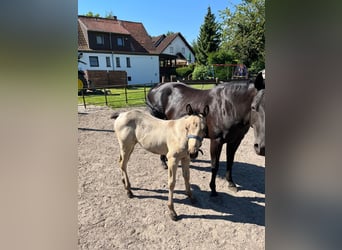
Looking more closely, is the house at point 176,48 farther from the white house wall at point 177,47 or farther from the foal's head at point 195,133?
the foal's head at point 195,133

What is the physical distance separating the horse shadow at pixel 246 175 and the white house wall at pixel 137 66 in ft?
71.2

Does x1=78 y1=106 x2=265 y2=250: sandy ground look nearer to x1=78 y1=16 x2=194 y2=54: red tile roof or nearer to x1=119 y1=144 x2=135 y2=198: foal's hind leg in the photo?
x1=119 y1=144 x2=135 y2=198: foal's hind leg

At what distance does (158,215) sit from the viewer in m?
3.22

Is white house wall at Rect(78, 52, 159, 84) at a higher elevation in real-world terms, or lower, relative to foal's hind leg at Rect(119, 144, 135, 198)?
higher

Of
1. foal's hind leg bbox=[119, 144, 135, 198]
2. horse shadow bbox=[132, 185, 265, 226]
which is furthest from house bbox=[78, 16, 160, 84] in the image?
horse shadow bbox=[132, 185, 265, 226]

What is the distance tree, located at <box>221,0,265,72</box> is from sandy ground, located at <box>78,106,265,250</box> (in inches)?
942

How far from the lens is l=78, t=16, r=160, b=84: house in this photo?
2392cm

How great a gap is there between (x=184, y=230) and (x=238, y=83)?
81.2 inches

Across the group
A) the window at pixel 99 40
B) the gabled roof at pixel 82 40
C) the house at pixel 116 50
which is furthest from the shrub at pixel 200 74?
the gabled roof at pixel 82 40

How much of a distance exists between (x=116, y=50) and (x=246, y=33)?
1535cm

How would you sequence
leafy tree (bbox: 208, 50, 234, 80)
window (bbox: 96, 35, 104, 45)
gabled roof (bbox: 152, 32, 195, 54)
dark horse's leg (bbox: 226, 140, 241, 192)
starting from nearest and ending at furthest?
dark horse's leg (bbox: 226, 140, 241, 192), window (bbox: 96, 35, 104, 45), leafy tree (bbox: 208, 50, 234, 80), gabled roof (bbox: 152, 32, 195, 54)
